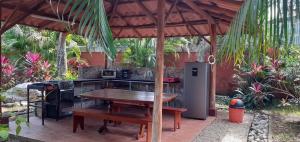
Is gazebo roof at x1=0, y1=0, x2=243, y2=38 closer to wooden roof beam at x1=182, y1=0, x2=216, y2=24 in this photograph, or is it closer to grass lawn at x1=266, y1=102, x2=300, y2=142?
wooden roof beam at x1=182, y1=0, x2=216, y2=24

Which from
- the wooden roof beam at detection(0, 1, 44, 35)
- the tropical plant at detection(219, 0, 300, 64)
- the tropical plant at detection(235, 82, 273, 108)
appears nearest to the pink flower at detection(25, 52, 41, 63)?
the wooden roof beam at detection(0, 1, 44, 35)

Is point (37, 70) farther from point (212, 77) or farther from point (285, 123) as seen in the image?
point (285, 123)

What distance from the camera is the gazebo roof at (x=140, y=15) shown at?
5145 millimetres

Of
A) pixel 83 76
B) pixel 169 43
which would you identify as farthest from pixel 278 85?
pixel 83 76

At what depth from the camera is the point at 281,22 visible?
1.15 m

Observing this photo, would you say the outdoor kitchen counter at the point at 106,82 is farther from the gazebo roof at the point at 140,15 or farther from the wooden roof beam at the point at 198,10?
the wooden roof beam at the point at 198,10

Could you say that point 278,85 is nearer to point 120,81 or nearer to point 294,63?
point 294,63

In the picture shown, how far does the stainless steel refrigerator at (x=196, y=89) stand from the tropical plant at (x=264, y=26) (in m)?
4.79

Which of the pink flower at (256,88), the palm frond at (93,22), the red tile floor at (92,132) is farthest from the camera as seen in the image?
the pink flower at (256,88)

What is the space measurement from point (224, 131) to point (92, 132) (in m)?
2.62

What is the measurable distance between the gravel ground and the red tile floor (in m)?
0.16

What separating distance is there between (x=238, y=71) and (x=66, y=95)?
566cm

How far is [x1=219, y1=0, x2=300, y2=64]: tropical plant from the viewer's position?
3.75ft

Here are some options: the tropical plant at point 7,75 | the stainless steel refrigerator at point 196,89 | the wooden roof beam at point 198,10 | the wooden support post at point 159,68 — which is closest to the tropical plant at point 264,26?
the wooden support post at point 159,68
